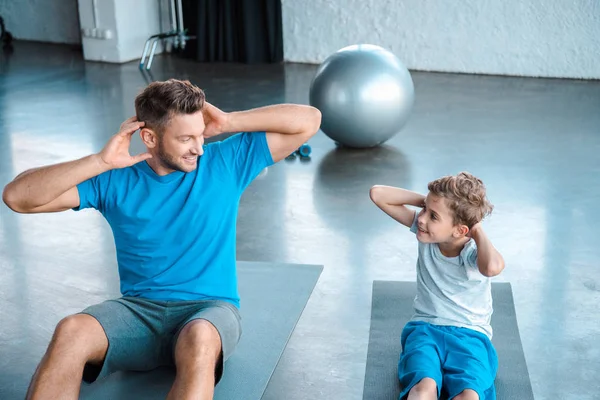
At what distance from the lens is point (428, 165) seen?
4.55 m

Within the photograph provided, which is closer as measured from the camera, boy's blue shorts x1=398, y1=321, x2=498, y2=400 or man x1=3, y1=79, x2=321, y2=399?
man x1=3, y1=79, x2=321, y2=399

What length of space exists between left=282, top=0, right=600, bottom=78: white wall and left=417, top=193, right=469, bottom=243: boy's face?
4589 millimetres

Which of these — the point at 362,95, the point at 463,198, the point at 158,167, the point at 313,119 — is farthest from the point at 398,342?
the point at 362,95

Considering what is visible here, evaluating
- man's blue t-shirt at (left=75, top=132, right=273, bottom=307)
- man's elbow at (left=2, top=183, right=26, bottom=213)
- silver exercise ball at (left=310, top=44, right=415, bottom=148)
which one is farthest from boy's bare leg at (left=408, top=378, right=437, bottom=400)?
silver exercise ball at (left=310, top=44, right=415, bottom=148)

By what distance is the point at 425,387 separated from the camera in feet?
7.45

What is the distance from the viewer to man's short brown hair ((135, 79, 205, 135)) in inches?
89.0

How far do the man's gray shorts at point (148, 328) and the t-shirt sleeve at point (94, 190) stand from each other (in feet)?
0.95

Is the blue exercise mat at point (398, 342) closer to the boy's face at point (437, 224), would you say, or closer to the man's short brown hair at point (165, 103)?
the boy's face at point (437, 224)

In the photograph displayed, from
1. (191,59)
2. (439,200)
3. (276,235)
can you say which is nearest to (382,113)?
(276,235)

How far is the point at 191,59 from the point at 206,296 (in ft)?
18.6

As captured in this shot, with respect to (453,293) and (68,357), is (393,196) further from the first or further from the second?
(68,357)

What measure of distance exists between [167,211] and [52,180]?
0.34 metres

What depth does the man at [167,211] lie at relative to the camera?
221 centimetres

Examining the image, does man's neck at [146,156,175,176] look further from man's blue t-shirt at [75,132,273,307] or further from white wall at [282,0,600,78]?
white wall at [282,0,600,78]
